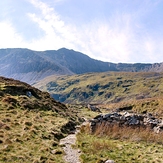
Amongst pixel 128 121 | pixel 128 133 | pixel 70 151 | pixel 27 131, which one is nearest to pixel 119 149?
pixel 70 151

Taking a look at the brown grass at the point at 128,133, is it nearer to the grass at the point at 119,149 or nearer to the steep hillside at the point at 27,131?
the grass at the point at 119,149

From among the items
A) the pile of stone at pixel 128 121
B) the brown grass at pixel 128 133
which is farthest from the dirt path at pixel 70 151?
the pile of stone at pixel 128 121

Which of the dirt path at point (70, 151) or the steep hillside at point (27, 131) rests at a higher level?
the steep hillside at point (27, 131)

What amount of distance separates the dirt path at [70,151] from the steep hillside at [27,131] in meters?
0.50

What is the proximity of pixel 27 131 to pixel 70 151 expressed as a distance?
578cm

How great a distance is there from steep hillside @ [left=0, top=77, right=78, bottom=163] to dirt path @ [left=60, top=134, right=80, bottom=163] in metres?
0.50

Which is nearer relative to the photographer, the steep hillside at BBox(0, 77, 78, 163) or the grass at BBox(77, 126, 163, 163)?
the steep hillside at BBox(0, 77, 78, 163)

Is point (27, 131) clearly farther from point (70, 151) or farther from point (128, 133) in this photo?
point (128, 133)

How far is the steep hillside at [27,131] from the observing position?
16047 mm

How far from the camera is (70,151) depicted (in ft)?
60.5

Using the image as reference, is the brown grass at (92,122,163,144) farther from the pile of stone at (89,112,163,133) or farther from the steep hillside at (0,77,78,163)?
the steep hillside at (0,77,78,163)

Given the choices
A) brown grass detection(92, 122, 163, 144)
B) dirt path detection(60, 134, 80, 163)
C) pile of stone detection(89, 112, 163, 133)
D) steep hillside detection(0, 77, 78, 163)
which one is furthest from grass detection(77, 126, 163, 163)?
steep hillside detection(0, 77, 78, 163)

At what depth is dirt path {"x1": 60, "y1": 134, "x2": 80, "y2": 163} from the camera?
1628 cm

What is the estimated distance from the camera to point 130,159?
1645cm
